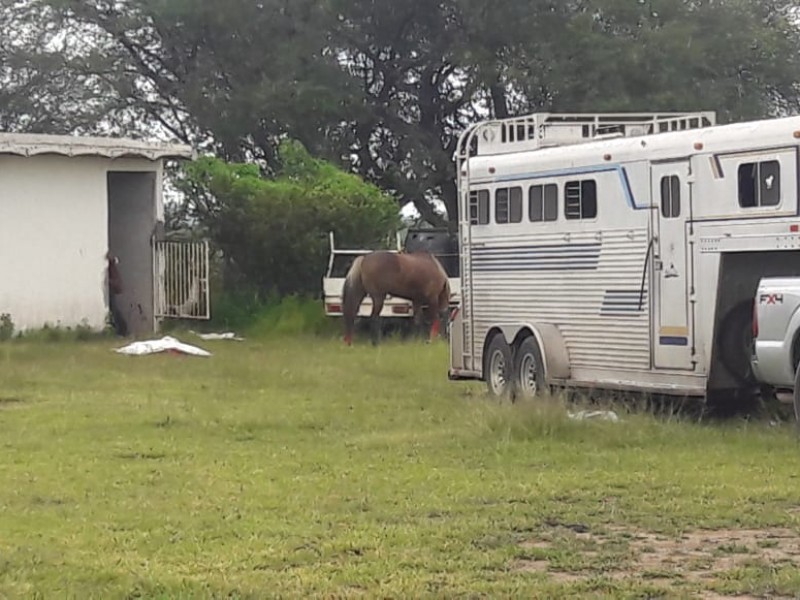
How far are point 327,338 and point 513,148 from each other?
1098cm

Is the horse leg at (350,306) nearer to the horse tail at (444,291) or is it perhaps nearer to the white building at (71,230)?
the horse tail at (444,291)

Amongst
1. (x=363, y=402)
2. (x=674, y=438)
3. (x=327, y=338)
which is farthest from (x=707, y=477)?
(x=327, y=338)

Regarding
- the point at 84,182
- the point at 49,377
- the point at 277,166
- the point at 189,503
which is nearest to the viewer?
the point at 189,503

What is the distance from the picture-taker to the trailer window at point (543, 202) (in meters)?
16.1

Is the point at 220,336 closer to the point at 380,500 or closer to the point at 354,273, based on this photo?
the point at 354,273

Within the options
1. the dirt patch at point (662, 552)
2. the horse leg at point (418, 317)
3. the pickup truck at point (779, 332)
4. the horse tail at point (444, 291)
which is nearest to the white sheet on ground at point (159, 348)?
the horse leg at point (418, 317)

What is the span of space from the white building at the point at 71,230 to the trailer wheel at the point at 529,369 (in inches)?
468

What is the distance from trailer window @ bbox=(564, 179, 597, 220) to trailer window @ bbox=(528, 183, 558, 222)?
0.21m

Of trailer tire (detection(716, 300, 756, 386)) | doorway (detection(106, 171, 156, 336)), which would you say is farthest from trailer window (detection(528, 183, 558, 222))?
doorway (detection(106, 171, 156, 336))

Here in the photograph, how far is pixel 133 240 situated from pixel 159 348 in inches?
238

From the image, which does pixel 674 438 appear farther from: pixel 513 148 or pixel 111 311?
pixel 111 311

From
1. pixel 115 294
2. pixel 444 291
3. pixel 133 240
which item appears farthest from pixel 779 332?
pixel 133 240

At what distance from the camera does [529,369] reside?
16.6m

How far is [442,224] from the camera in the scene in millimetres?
39500
